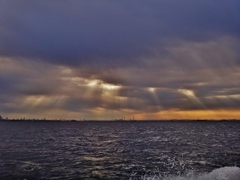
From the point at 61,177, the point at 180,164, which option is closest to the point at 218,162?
the point at 180,164

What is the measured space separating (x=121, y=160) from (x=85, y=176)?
1009cm

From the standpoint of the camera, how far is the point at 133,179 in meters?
27.0

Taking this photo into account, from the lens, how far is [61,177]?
2784 centimetres

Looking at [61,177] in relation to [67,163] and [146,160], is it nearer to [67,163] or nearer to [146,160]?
[67,163]

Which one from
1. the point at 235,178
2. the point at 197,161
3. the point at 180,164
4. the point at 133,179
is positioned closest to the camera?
the point at 235,178

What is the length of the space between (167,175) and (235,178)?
23.1ft

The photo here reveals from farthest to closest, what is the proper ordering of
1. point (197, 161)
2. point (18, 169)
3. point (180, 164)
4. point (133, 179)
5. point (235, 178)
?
point (197, 161) → point (180, 164) → point (18, 169) → point (133, 179) → point (235, 178)

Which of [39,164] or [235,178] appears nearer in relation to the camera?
[235,178]

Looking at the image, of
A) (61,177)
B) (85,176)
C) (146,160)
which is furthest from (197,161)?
(61,177)

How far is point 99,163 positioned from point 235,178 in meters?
17.6

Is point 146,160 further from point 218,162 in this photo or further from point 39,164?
point 39,164

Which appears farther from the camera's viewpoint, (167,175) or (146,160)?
(146,160)

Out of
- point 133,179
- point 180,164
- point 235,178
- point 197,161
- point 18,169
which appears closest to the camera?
point 235,178

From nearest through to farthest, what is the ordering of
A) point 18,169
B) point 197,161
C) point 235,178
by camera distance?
point 235,178
point 18,169
point 197,161
